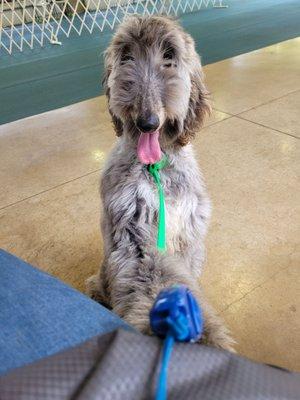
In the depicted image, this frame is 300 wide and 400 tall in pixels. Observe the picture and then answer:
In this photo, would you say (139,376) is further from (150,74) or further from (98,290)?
(98,290)

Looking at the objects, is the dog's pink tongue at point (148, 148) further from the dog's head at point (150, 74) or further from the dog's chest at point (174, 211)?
the dog's chest at point (174, 211)

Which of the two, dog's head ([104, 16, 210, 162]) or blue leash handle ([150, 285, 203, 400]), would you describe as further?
dog's head ([104, 16, 210, 162])

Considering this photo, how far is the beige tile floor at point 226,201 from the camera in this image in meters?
1.93

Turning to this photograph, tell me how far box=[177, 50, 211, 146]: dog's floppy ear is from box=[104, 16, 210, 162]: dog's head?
0.09ft

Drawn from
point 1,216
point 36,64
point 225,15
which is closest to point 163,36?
point 1,216

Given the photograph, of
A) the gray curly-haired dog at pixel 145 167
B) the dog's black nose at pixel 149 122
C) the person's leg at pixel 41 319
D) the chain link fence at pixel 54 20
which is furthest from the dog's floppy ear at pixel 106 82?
the chain link fence at pixel 54 20

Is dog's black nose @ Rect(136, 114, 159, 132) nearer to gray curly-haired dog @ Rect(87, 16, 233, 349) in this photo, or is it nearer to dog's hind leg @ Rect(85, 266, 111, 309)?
gray curly-haired dog @ Rect(87, 16, 233, 349)

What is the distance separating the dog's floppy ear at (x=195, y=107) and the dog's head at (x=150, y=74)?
0.03 meters

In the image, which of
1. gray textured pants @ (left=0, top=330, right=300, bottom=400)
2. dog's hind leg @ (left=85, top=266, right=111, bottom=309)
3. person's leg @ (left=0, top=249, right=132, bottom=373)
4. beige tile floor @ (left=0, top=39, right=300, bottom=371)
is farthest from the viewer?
beige tile floor @ (left=0, top=39, right=300, bottom=371)

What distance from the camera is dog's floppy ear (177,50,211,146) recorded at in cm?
154

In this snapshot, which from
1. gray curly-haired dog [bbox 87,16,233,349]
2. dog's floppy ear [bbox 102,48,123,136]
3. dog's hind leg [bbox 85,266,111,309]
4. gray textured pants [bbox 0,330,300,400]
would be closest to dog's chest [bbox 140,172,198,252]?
gray curly-haired dog [bbox 87,16,233,349]

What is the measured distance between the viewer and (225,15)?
8.77 m

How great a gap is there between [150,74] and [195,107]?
28cm

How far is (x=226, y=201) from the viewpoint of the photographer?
2676mm
